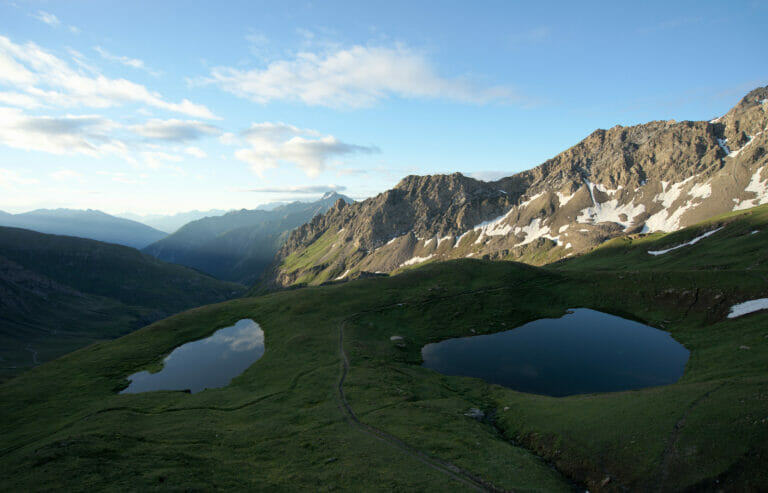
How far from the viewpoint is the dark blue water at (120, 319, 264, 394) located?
64000 millimetres

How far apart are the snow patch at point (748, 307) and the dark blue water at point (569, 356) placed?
37.7ft

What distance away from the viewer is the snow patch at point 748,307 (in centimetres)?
5835

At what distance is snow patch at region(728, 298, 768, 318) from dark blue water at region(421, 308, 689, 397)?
11485 mm

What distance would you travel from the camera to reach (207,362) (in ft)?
243

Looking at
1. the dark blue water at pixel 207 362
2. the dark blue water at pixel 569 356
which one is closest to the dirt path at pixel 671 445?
the dark blue water at pixel 569 356

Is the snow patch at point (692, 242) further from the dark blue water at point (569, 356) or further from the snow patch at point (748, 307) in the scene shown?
the snow patch at point (748, 307)

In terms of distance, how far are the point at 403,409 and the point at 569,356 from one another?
3639 centimetres

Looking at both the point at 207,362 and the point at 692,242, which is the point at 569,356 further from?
the point at 692,242

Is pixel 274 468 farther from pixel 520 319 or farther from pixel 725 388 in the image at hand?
pixel 520 319

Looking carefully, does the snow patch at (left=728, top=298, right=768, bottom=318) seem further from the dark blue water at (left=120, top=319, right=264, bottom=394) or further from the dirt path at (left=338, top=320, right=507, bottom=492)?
the dark blue water at (left=120, top=319, right=264, bottom=394)

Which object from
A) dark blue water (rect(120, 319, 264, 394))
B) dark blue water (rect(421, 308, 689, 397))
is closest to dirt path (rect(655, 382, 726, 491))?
dark blue water (rect(421, 308, 689, 397))

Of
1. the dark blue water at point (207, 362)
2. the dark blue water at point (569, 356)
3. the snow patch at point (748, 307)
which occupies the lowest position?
the dark blue water at point (207, 362)

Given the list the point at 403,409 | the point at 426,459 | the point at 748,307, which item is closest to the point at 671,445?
the point at 426,459

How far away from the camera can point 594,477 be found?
28156 mm
